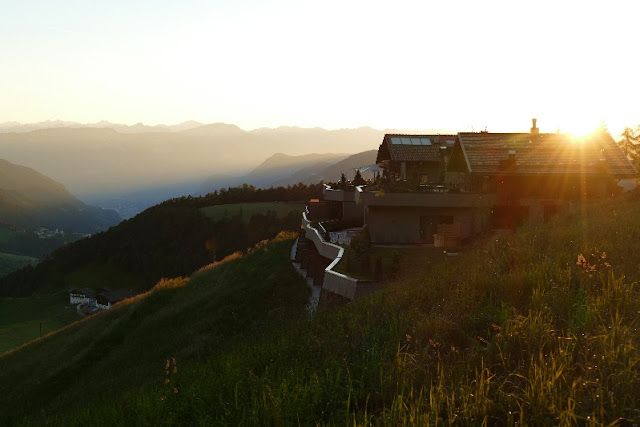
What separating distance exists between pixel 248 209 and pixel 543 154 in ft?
330

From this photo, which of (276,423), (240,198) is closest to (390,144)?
(276,423)

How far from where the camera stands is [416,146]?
4219 centimetres

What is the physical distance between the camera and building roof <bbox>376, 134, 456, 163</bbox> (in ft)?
135

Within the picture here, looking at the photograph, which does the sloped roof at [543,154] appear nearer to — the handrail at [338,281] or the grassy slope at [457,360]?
the handrail at [338,281]

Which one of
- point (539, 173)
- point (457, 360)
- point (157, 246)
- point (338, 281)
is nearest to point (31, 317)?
point (157, 246)

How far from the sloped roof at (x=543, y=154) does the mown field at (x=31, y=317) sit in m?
59.6

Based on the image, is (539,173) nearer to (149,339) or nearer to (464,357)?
(149,339)

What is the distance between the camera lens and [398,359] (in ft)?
21.6

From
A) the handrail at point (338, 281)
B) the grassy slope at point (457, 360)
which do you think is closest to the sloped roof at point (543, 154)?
the handrail at point (338, 281)

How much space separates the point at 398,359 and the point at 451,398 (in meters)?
1.22

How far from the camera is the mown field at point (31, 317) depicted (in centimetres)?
6919

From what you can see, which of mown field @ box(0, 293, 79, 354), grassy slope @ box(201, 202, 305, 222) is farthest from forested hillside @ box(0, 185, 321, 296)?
mown field @ box(0, 293, 79, 354)

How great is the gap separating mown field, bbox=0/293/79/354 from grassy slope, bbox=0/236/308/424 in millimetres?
38596

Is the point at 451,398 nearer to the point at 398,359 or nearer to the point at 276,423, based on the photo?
the point at 398,359
